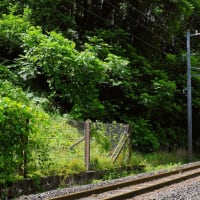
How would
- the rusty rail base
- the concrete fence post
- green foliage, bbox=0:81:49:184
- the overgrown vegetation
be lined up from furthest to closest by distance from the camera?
the overgrown vegetation → the concrete fence post → the rusty rail base → green foliage, bbox=0:81:49:184

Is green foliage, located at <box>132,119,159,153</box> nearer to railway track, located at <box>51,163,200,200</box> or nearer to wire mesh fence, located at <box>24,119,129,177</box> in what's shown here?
wire mesh fence, located at <box>24,119,129,177</box>

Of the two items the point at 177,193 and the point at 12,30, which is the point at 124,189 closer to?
the point at 177,193

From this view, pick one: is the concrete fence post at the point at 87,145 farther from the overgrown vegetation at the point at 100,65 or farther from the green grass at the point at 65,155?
the overgrown vegetation at the point at 100,65

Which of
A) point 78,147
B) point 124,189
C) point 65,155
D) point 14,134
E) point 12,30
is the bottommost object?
point 124,189

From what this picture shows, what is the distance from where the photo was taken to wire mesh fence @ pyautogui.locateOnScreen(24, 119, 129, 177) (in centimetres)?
1171

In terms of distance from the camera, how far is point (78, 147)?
14094 millimetres

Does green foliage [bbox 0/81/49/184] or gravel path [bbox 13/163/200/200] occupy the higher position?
green foliage [bbox 0/81/49/184]

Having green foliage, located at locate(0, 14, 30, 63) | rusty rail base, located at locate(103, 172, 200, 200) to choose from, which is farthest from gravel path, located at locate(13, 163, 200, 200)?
green foliage, located at locate(0, 14, 30, 63)

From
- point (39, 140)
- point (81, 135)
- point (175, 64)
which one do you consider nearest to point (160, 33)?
point (175, 64)

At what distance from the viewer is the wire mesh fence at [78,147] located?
11709 millimetres

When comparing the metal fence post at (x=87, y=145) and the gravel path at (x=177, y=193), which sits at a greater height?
the metal fence post at (x=87, y=145)

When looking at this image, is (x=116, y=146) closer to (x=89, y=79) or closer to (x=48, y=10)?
(x=89, y=79)

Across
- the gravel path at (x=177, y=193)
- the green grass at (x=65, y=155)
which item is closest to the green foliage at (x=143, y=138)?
the green grass at (x=65, y=155)

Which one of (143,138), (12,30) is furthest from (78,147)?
(12,30)
